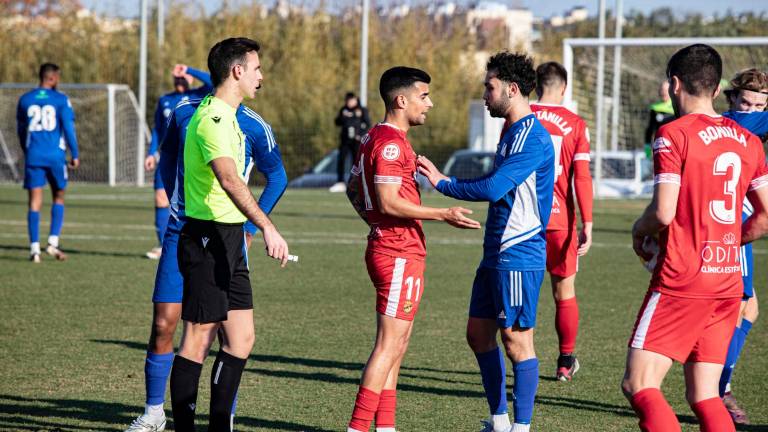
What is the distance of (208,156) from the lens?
488 cm

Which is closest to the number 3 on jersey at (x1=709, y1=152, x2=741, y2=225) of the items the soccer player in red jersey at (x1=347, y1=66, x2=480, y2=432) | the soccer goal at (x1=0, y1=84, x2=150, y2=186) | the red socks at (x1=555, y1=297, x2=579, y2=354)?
the soccer player in red jersey at (x1=347, y1=66, x2=480, y2=432)

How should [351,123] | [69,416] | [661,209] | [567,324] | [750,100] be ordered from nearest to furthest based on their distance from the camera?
[661,209] < [69,416] < [750,100] < [567,324] < [351,123]

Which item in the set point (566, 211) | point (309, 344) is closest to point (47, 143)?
point (309, 344)

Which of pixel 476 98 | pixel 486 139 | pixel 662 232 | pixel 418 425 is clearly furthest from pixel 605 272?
pixel 476 98

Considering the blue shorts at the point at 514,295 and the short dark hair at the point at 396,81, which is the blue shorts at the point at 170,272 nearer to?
the short dark hair at the point at 396,81

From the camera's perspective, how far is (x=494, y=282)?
5.50m

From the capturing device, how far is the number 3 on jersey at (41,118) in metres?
13.0

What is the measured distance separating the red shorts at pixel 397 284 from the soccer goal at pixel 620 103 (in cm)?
1821

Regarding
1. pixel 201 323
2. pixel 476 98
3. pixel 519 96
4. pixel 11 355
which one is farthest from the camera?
pixel 476 98

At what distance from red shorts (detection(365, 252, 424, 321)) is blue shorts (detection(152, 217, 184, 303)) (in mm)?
1010

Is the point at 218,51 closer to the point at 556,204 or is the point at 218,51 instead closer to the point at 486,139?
the point at 556,204

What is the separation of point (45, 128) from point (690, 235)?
1025cm

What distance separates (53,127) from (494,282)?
29.4 feet

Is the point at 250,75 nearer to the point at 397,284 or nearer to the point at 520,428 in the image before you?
the point at 397,284
